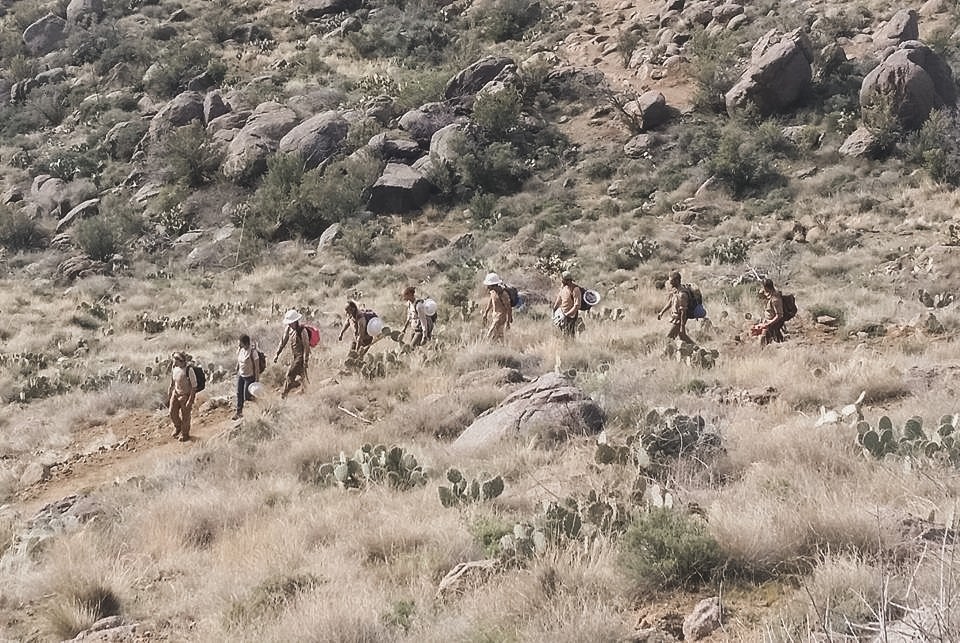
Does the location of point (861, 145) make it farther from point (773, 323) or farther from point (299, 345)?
point (299, 345)

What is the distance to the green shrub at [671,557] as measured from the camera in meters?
3.97

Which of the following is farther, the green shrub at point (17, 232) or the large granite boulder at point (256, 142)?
the large granite boulder at point (256, 142)

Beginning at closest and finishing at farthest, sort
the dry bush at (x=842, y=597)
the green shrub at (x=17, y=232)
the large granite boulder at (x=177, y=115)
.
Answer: the dry bush at (x=842, y=597) < the green shrub at (x=17, y=232) < the large granite boulder at (x=177, y=115)

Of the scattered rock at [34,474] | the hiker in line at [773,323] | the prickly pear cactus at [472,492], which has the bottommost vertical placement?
the hiker in line at [773,323]

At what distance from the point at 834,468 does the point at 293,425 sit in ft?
19.2

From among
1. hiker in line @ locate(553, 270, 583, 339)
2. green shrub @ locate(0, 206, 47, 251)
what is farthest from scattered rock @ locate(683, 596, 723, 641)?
green shrub @ locate(0, 206, 47, 251)

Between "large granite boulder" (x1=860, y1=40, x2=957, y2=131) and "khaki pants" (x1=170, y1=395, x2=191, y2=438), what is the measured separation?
2228cm

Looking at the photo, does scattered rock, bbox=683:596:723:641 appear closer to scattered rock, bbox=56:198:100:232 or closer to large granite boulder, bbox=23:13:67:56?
scattered rock, bbox=56:198:100:232

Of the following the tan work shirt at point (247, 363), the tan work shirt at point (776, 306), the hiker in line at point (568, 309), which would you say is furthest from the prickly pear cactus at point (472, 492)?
the tan work shirt at point (776, 306)

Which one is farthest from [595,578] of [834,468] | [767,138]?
[767,138]

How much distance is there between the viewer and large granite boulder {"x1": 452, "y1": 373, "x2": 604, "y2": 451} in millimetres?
7070

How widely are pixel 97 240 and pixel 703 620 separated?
27398 mm

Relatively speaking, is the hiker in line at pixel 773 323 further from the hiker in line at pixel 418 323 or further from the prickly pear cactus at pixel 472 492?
the prickly pear cactus at pixel 472 492

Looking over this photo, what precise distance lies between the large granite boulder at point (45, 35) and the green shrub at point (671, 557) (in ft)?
169
